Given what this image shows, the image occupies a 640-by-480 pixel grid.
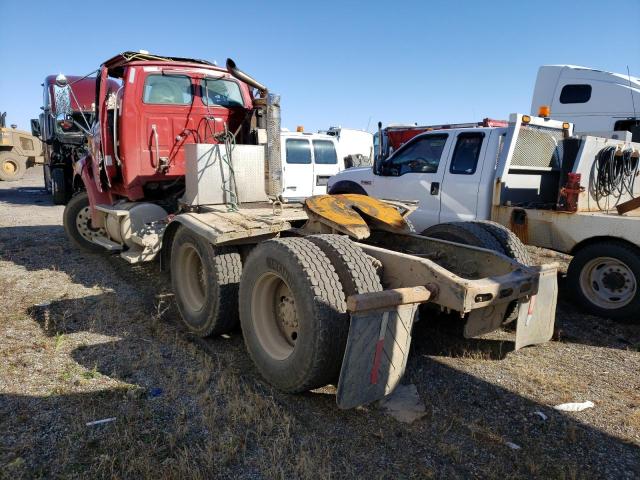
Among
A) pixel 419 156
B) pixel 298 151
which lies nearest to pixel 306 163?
pixel 298 151

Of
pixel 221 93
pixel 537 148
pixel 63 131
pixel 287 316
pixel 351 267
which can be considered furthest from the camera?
pixel 63 131

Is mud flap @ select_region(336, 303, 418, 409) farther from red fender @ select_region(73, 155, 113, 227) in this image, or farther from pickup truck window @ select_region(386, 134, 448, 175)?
red fender @ select_region(73, 155, 113, 227)

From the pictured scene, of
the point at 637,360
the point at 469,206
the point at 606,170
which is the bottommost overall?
the point at 637,360

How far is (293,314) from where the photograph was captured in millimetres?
3576

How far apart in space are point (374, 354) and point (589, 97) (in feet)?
35.1

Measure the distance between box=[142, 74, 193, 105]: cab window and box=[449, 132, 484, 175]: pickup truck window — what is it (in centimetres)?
359

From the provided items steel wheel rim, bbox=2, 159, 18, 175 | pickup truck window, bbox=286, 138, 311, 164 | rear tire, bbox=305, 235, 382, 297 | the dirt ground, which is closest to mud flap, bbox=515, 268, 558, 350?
the dirt ground

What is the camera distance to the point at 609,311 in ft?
16.6

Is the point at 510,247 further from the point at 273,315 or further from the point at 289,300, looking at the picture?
the point at 273,315

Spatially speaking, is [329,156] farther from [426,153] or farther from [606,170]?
[606,170]

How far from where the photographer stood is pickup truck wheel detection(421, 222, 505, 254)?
14.1ft

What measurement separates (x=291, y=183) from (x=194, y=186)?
20.6 feet

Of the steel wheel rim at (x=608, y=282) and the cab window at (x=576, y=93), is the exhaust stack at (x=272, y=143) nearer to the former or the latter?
the steel wheel rim at (x=608, y=282)

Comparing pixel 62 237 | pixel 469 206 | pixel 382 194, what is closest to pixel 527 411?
pixel 469 206
